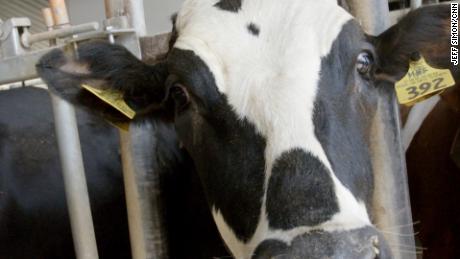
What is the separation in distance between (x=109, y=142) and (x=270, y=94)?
67.0 inches

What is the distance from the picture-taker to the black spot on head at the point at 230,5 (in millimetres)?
2021

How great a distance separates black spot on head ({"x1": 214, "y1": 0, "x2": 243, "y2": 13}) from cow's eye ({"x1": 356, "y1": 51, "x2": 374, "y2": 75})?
0.41 m

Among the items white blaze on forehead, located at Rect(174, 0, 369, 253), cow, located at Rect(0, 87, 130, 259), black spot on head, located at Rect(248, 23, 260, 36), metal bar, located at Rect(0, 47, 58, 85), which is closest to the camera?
white blaze on forehead, located at Rect(174, 0, 369, 253)

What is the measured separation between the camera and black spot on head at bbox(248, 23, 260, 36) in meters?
1.88

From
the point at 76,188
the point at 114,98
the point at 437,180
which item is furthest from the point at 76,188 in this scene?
the point at 437,180

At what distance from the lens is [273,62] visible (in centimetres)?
177

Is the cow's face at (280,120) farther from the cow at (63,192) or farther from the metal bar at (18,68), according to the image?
the metal bar at (18,68)

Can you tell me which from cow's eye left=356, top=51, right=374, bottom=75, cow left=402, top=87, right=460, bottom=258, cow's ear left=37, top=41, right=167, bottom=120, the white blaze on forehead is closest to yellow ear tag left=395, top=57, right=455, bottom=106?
cow's eye left=356, top=51, right=374, bottom=75

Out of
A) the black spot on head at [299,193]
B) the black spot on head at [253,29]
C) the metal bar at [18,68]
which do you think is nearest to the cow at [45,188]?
the metal bar at [18,68]

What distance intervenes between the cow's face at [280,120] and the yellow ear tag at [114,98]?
0.77 feet

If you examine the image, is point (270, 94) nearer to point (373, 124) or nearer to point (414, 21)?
point (373, 124)

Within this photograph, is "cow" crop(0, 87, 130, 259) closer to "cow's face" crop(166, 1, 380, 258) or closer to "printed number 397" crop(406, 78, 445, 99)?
"cow's face" crop(166, 1, 380, 258)

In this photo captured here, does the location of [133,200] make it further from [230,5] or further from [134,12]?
[230,5]

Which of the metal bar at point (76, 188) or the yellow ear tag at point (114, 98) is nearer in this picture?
the yellow ear tag at point (114, 98)
